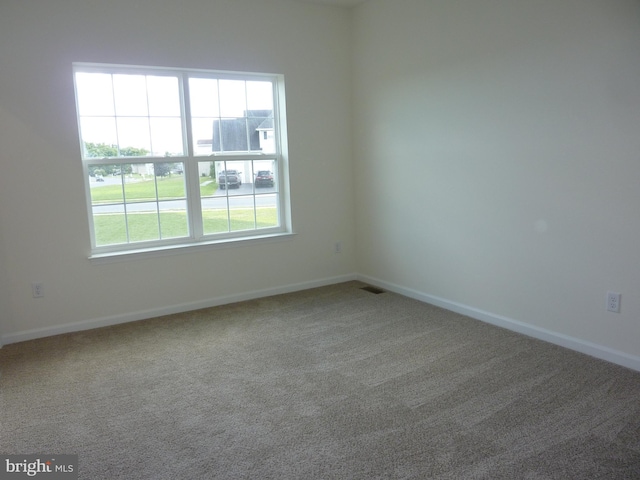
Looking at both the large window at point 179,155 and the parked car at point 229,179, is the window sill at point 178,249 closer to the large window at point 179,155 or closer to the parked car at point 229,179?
the large window at point 179,155

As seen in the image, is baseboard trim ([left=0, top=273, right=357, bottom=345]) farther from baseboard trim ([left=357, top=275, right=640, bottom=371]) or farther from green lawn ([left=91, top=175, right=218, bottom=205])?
green lawn ([left=91, top=175, right=218, bottom=205])

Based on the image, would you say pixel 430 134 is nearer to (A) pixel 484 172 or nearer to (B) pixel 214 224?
(A) pixel 484 172

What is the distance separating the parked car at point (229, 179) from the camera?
443cm

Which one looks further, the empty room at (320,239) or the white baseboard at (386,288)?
the white baseboard at (386,288)

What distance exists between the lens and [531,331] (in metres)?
3.46

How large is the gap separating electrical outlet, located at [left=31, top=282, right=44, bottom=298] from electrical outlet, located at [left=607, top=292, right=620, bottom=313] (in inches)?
157

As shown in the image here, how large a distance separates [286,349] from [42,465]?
5.29 ft

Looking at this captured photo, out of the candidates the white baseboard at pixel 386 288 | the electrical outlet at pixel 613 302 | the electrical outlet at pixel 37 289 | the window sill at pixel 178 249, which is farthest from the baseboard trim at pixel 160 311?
the electrical outlet at pixel 613 302

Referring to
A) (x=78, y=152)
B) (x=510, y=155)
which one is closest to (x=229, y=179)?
(x=78, y=152)

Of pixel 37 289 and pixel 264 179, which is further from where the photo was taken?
pixel 264 179

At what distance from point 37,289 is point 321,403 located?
2.46 metres

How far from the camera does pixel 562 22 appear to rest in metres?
3.02

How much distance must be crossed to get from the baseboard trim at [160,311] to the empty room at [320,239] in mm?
18

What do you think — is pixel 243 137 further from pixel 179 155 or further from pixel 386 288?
pixel 386 288
